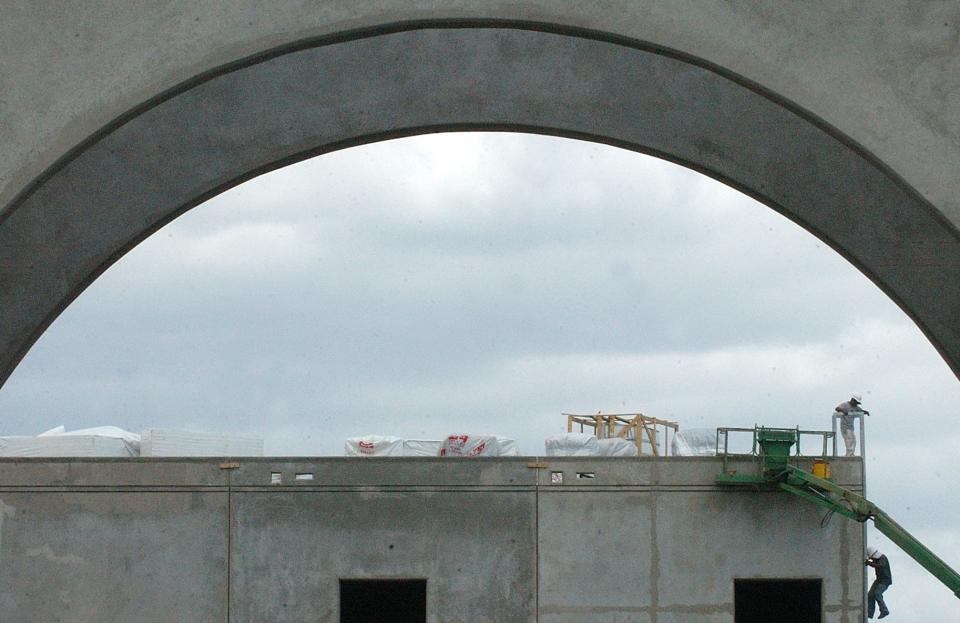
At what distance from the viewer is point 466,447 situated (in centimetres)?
2333

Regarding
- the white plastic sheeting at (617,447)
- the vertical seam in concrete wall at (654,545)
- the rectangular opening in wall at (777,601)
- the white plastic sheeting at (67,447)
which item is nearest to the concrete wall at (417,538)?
the vertical seam in concrete wall at (654,545)

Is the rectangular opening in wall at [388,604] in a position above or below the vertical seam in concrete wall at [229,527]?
below

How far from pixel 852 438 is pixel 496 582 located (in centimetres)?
628

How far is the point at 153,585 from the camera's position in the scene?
74.4 ft

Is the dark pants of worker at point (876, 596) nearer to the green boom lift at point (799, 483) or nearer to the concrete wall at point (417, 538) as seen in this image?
the concrete wall at point (417, 538)

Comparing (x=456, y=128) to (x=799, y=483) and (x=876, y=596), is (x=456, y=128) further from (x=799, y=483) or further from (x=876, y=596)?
(x=876, y=596)

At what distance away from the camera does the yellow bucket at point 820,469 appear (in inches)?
886

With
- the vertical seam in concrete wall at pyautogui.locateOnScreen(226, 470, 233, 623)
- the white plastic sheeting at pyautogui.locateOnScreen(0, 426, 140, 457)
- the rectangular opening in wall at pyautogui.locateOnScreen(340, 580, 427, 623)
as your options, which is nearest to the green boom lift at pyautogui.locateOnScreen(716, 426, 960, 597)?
the rectangular opening in wall at pyautogui.locateOnScreen(340, 580, 427, 623)

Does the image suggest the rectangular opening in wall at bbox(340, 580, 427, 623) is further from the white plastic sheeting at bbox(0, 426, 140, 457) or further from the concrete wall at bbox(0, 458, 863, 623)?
the white plastic sheeting at bbox(0, 426, 140, 457)

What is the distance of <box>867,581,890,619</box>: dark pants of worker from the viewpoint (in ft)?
75.4

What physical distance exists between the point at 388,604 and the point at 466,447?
3.73 meters

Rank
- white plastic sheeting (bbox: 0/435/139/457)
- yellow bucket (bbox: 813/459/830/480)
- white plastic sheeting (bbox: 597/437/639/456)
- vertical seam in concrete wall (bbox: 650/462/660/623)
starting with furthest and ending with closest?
white plastic sheeting (bbox: 0/435/139/457) → white plastic sheeting (bbox: 597/437/639/456) → vertical seam in concrete wall (bbox: 650/462/660/623) → yellow bucket (bbox: 813/459/830/480)

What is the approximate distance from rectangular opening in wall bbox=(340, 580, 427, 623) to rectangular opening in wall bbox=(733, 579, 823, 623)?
5.45 m

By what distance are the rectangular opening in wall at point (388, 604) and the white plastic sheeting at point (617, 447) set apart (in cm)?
407
